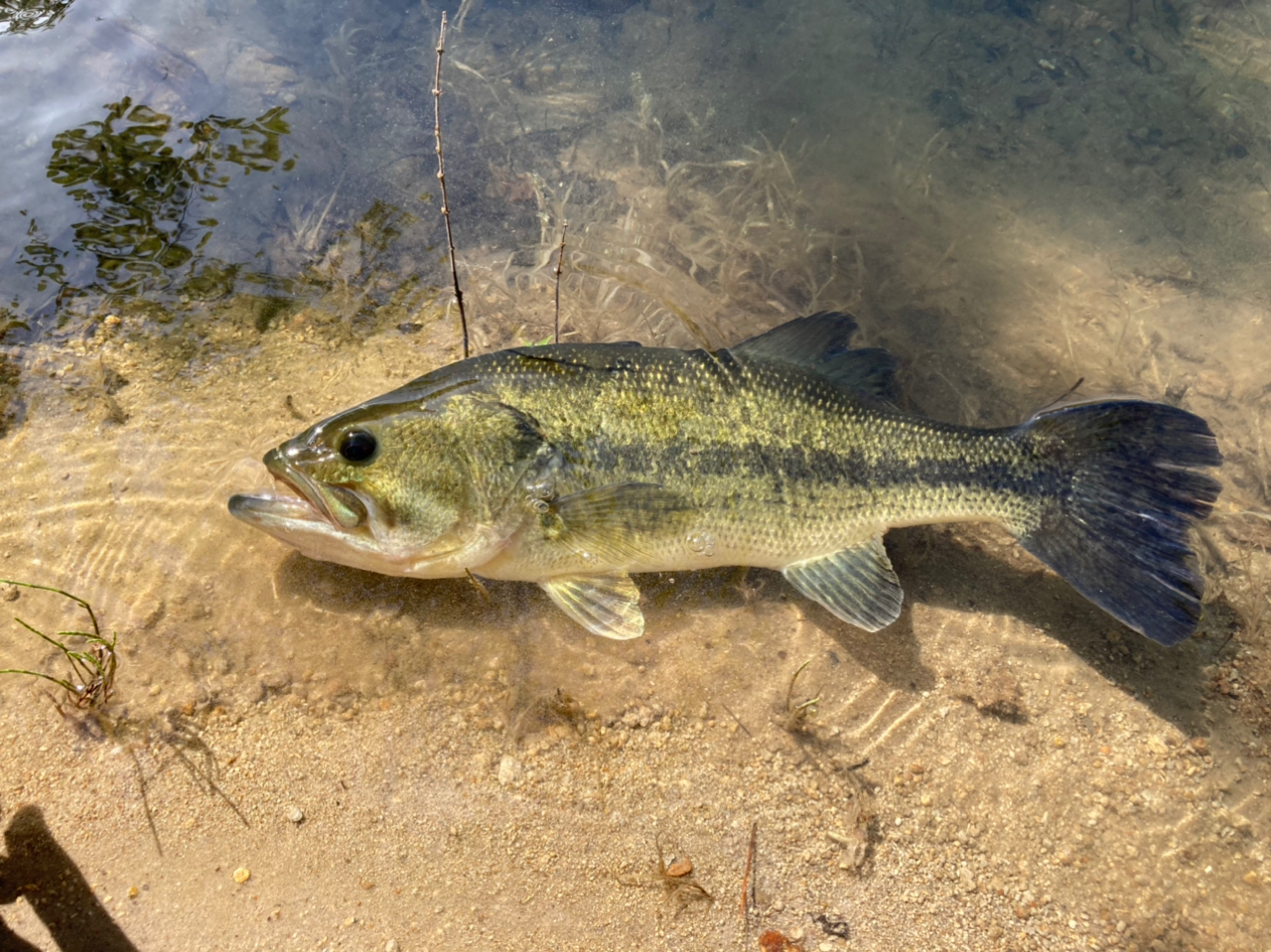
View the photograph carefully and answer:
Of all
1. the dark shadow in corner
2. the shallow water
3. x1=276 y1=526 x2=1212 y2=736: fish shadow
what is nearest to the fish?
x1=276 y1=526 x2=1212 y2=736: fish shadow

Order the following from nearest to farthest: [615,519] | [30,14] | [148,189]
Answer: [615,519] → [148,189] → [30,14]

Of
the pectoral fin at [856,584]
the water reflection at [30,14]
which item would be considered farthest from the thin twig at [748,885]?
the water reflection at [30,14]

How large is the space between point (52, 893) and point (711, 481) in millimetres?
2982

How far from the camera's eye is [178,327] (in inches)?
161

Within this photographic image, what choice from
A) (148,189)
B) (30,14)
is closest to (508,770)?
(148,189)

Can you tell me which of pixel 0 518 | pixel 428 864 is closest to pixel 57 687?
pixel 0 518

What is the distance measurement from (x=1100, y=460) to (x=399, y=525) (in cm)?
334

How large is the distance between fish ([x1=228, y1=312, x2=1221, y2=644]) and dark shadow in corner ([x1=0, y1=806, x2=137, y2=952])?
1.36 metres

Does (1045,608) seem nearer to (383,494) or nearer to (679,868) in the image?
(679,868)

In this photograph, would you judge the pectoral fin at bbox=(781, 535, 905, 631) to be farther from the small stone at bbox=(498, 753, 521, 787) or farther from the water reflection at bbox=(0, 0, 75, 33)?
the water reflection at bbox=(0, 0, 75, 33)

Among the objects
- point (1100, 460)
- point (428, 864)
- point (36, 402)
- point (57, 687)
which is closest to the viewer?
point (428, 864)

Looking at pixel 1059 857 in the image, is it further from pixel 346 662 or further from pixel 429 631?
pixel 346 662

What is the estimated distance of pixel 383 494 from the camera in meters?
2.99

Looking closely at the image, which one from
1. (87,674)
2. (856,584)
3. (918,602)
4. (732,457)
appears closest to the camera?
(87,674)
